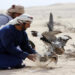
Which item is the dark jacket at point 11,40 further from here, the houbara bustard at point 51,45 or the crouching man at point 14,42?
the houbara bustard at point 51,45

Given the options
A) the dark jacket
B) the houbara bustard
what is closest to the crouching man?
the dark jacket

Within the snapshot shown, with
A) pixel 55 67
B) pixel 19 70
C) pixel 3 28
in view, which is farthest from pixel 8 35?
pixel 55 67

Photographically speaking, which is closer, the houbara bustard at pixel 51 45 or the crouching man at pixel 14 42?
the crouching man at pixel 14 42

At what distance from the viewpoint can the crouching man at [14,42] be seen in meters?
7.89

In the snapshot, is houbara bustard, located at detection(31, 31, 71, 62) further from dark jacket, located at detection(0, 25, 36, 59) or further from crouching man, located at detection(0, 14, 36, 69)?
dark jacket, located at detection(0, 25, 36, 59)

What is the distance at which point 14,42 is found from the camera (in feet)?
26.5

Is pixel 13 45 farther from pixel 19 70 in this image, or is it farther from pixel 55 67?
pixel 55 67

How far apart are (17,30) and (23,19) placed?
0.27 metres

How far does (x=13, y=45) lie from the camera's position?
26.2 feet

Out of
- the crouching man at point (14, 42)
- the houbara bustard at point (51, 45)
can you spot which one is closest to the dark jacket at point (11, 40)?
the crouching man at point (14, 42)

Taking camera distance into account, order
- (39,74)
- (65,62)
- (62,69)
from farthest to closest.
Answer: (65,62), (62,69), (39,74)

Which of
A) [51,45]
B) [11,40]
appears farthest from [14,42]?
[51,45]

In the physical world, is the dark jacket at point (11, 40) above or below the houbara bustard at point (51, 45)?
above

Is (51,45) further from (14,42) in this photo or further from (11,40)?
(11,40)
